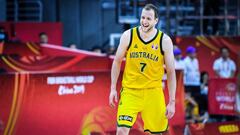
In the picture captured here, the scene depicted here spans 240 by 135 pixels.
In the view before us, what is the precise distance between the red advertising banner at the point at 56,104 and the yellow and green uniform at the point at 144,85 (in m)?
2.51

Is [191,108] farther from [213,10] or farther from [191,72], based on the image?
[213,10]

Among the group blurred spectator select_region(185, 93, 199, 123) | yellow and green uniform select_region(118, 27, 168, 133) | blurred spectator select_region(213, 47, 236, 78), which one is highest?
yellow and green uniform select_region(118, 27, 168, 133)

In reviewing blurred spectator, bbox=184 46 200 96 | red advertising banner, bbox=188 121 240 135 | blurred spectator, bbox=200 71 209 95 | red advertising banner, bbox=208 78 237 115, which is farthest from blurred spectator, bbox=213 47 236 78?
red advertising banner, bbox=188 121 240 135

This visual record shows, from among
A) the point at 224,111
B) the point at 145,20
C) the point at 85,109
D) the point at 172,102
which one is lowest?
the point at 224,111

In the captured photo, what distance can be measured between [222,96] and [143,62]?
23.6 ft

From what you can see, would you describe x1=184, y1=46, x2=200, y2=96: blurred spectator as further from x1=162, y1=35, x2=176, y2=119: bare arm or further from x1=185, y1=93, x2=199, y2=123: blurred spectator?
x1=162, y1=35, x2=176, y2=119: bare arm

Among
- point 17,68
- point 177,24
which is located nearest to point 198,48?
point 177,24

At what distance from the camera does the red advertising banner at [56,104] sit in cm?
933

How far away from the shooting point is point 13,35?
765 inches

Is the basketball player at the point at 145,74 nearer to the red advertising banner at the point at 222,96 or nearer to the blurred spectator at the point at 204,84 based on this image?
the red advertising banner at the point at 222,96

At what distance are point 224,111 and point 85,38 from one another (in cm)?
1100

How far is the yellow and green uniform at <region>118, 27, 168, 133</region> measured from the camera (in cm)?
728

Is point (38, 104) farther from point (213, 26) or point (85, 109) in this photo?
point (213, 26)

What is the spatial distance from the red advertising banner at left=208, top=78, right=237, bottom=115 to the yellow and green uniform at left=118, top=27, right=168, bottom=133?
669 cm
